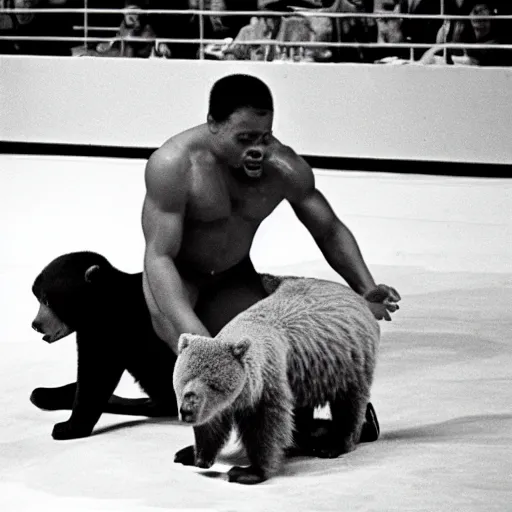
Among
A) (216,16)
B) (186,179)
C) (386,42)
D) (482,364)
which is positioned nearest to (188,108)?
(216,16)

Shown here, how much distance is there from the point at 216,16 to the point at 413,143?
91.9 inches

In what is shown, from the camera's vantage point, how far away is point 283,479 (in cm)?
359

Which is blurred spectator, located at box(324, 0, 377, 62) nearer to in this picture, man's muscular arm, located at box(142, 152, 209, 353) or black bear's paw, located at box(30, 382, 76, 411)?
black bear's paw, located at box(30, 382, 76, 411)

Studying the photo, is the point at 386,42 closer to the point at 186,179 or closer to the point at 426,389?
the point at 426,389

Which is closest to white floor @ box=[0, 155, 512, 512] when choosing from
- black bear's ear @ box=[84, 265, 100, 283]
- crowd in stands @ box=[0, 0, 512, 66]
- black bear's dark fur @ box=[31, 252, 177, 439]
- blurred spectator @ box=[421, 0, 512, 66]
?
black bear's dark fur @ box=[31, 252, 177, 439]

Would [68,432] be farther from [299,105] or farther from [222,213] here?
[299,105]

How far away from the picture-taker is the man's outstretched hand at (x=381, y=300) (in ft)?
12.8

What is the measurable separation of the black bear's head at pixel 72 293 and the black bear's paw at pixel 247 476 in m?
0.77

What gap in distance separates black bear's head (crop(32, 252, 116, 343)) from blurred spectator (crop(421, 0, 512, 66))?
24.4ft

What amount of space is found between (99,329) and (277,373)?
79 cm

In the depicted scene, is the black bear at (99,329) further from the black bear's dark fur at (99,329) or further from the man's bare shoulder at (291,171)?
the man's bare shoulder at (291,171)

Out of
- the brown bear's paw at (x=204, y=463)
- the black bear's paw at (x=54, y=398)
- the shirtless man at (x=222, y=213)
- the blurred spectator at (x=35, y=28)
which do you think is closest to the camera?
the brown bear's paw at (x=204, y=463)

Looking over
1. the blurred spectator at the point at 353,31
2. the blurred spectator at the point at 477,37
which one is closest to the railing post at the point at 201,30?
the blurred spectator at the point at 353,31

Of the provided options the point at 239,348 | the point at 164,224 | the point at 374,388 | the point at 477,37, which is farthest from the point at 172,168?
the point at 477,37
